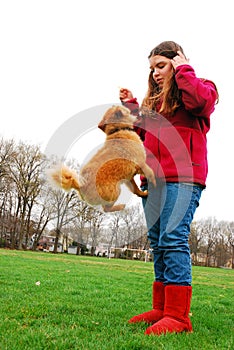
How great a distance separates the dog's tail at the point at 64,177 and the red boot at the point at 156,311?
1.10 metres

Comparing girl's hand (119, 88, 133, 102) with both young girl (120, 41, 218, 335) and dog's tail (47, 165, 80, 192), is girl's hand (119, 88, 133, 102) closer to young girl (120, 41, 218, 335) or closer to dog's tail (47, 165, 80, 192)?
young girl (120, 41, 218, 335)

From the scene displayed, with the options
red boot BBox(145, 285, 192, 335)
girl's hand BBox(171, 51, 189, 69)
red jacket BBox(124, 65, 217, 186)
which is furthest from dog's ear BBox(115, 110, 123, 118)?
red boot BBox(145, 285, 192, 335)

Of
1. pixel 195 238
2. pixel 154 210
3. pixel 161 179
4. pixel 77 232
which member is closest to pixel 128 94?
pixel 161 179

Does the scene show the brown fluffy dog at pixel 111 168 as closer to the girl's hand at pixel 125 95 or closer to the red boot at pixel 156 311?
the girl's hand at pixel 125 95

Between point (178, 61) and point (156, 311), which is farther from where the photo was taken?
point (156, 311)

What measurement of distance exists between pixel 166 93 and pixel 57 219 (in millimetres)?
2445

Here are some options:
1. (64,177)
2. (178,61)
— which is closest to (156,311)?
(64,177)

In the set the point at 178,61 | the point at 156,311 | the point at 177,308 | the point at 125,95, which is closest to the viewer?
the point at 177,308

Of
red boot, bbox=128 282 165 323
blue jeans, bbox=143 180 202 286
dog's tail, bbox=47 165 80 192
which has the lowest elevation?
red boot, bbox=128 282 165 323

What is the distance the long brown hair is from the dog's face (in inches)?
10.4

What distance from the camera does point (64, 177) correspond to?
2586 millimetres

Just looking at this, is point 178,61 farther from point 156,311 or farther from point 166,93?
point 156,311

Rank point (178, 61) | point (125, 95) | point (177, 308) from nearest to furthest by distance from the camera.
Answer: point (177, 308) → point (178, 61) → point (125, 95)

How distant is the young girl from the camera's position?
2580 mm
